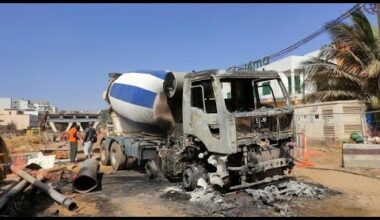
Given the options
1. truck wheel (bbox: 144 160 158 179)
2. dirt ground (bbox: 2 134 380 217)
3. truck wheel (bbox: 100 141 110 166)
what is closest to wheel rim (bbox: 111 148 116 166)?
truck wheel (bbox: 100 141 110 166)

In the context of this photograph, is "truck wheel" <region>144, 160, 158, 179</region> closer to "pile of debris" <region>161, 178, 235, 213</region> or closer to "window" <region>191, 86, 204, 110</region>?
"pile of debris" <region>161, 178, 235, 213</region>

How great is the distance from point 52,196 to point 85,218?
155 cm

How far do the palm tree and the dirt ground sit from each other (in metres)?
8.65

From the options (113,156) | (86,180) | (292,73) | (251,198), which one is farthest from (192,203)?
(292,73)

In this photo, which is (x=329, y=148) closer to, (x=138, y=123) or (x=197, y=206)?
(x=138, y=123)

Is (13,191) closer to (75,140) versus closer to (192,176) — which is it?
(192,176)

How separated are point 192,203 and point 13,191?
3.91 metres

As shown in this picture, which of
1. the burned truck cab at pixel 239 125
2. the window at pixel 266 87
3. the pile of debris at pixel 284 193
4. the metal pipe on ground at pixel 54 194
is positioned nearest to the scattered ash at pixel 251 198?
the pile of debris at pixel 284 193

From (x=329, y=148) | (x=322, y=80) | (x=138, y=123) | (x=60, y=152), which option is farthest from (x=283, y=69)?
(x=138, y=123)

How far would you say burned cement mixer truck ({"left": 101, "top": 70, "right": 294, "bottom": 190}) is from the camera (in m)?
8.88

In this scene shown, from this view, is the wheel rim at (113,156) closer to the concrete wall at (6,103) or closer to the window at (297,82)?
the window at (297,82)

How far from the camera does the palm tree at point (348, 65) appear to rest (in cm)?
1966

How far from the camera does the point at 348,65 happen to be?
67.4 feet

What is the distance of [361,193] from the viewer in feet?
31.9
